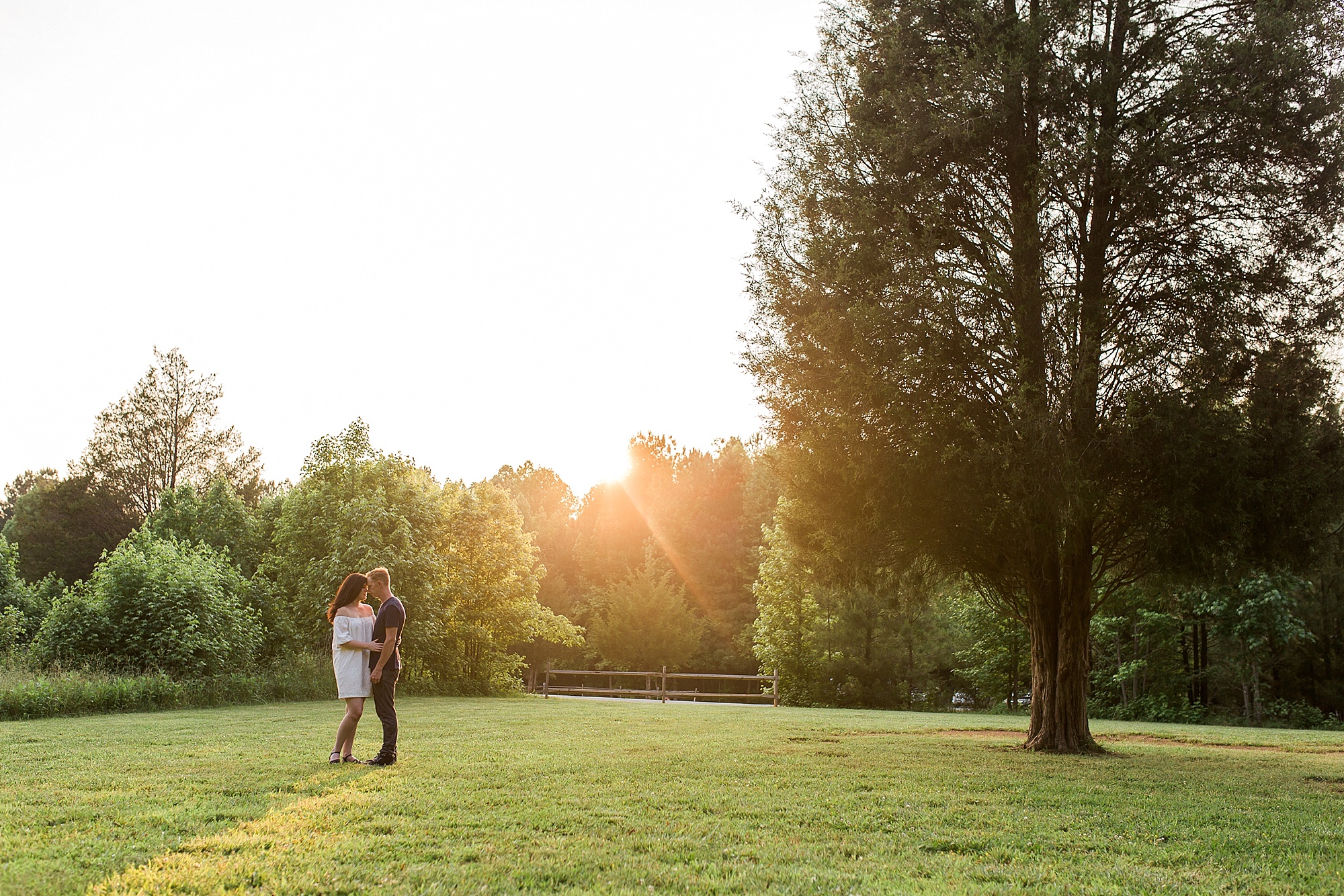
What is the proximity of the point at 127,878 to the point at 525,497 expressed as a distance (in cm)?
6065

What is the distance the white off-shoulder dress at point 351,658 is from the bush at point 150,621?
13.9m

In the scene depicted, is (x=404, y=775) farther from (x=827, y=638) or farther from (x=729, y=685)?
(x=729, y=685)

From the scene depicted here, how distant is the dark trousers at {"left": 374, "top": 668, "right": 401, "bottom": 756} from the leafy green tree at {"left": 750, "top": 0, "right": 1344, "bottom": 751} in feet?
21.6

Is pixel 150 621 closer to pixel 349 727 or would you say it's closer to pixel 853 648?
pixel 349 727

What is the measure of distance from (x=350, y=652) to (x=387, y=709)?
684 mm

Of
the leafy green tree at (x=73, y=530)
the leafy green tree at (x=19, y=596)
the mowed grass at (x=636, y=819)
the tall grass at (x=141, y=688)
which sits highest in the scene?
the leafy green tree at (x=73, y=530)

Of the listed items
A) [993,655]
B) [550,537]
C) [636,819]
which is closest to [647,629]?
[550,537]

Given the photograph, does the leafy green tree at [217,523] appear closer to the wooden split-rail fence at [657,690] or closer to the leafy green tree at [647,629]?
the wooden split-rail fence at [657,690]

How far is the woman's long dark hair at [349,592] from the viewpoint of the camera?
8.71 meters

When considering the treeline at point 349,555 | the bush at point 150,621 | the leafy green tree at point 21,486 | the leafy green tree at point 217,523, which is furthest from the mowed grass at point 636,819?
the leafy green tree at point 21,486

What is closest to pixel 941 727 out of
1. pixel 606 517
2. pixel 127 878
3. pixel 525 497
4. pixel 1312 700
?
pixel 127 878

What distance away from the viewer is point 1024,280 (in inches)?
489

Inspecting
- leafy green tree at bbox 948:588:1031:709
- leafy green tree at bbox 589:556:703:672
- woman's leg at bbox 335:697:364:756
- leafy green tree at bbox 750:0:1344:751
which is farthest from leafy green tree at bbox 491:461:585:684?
woman's leg at bbox 335:697:364:756

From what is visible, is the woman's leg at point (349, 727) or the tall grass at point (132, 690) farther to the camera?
the tall grass at point (132, 690)
